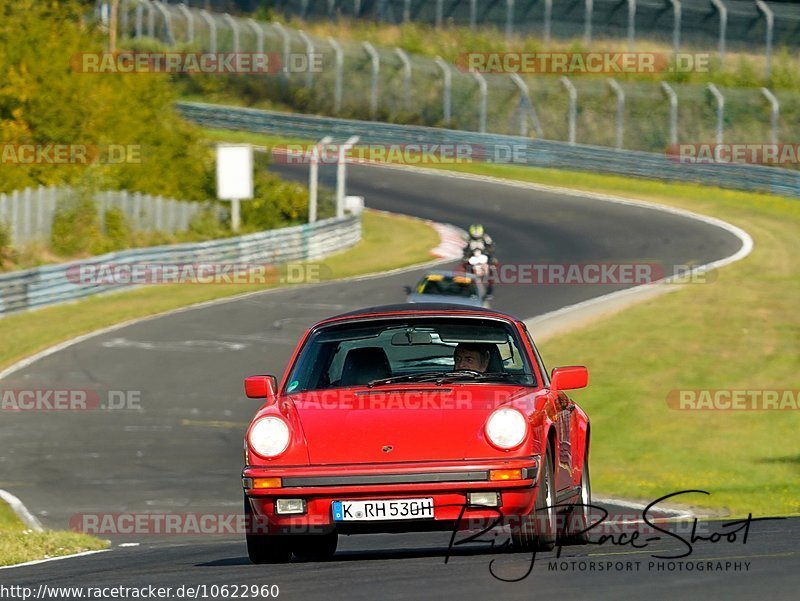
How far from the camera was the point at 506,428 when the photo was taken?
797cm

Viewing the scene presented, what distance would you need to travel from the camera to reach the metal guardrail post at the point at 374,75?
5294 centimetres

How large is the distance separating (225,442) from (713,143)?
106 ft

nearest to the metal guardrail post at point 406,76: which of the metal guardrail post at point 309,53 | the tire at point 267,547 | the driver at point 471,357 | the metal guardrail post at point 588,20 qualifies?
the metal guardrail post at point 309,53

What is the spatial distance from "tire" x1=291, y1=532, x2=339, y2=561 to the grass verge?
20.1ft

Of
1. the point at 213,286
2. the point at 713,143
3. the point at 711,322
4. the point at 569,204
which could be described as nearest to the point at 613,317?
the point at 711,322

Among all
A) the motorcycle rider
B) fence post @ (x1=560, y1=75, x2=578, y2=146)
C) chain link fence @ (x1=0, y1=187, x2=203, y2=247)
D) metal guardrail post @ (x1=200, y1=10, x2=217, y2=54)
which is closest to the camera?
the motorcycle rider

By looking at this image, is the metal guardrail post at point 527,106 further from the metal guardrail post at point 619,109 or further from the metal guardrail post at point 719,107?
the metal guardrail post at point 719,107

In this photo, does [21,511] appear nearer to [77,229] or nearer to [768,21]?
[77,229]

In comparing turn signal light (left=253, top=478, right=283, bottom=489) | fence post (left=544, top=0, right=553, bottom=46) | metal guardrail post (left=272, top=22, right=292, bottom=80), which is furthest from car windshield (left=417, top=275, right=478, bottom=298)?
metal guardrail post (left=272, top=22, right=292, bottom=80)

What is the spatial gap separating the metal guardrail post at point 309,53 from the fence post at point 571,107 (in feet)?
31.2

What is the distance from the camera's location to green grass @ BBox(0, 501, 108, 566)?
32.1 ft

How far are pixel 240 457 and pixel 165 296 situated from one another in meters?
14.0

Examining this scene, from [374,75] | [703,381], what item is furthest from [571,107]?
[703,381]

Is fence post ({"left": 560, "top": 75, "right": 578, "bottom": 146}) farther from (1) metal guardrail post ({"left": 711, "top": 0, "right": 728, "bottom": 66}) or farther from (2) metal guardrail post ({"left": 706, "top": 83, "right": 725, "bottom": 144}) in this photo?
(1) metal guardrail post ({"left": 711, "top": 0, "right": 728, "bottom": 66})
